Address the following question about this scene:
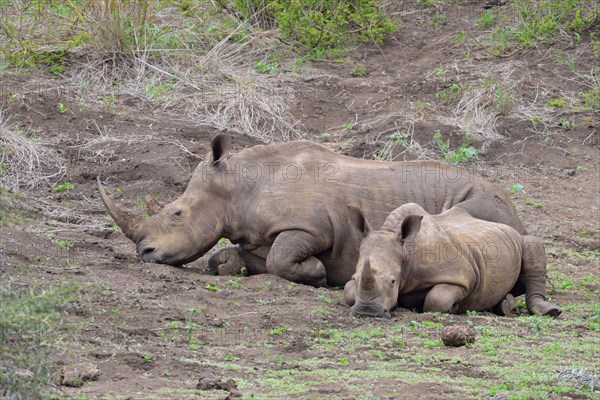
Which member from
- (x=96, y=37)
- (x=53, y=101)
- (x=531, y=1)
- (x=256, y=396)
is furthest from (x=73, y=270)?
(x=531, y=1)

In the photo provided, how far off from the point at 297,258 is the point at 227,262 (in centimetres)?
77

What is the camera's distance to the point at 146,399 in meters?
6.45

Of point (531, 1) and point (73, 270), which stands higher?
point (531, 1)

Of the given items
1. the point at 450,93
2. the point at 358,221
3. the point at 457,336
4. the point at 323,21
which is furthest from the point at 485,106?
the point at 457,336

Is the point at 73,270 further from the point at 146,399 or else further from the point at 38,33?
the point at 38,33

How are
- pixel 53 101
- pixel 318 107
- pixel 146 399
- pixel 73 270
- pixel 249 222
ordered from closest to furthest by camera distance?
1. pixel 146 399
2. pixel 73 270
3. pixel 249 222
4. pixel 53 101
5. pixel 318 107

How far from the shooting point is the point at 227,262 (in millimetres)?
11117

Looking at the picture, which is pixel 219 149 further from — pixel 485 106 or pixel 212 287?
pixel 485 106

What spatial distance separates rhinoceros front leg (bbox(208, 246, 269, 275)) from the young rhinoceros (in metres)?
1.20

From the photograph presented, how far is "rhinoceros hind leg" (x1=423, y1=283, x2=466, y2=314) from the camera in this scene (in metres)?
9.85

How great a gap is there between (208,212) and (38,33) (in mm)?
6301

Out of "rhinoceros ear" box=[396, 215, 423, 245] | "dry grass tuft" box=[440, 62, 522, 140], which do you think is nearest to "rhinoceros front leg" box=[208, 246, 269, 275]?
"rhinoceros ear" box=[396, 215, 423, 245]

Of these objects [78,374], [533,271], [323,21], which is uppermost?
[323,21]

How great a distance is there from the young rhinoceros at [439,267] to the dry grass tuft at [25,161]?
4.41 meters
